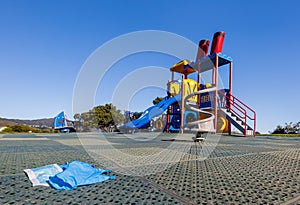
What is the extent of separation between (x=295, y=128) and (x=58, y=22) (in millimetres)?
15910

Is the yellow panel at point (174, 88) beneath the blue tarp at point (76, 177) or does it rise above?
above

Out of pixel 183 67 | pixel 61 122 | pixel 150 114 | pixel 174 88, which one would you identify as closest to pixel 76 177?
pixel 150 114

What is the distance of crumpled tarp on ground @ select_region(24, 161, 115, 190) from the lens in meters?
0.97

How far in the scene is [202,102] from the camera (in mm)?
9570

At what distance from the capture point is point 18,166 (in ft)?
4.41

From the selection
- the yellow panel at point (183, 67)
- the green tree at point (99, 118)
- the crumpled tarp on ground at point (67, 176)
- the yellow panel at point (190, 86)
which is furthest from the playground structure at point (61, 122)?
the crumpled tarp on ground at point (67, 176)

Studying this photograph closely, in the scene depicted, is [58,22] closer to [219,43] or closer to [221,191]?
[219,43]

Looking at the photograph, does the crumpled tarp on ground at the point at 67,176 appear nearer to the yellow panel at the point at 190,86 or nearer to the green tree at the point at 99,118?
the yellow panel at the point at 190,86

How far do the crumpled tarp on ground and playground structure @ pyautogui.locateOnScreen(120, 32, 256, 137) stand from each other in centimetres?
610

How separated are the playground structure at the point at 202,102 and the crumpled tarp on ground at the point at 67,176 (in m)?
6.10

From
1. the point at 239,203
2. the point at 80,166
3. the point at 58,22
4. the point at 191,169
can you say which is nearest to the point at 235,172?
the point at 191,169

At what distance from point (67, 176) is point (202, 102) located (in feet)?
30.1

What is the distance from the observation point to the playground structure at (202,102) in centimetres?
773

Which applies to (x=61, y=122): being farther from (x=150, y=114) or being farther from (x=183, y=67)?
(x=183, y=67)
